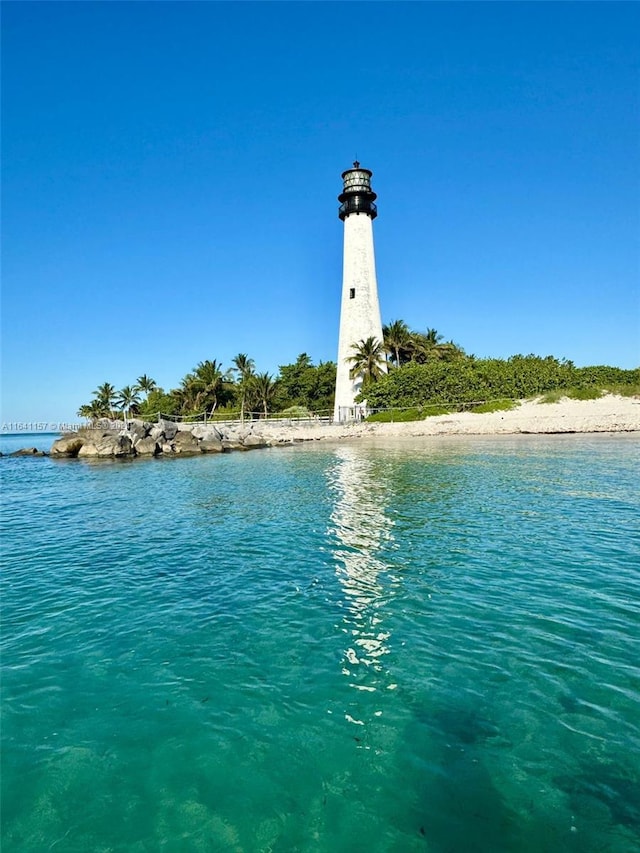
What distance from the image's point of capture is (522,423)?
140ft

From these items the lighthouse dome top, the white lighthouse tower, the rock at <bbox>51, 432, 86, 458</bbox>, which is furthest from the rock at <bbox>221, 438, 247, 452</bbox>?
the lighthouse dome top

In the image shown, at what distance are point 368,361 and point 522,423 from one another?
1845 cm

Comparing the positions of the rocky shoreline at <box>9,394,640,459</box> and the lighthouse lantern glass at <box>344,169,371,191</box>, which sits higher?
the lighthouse lantern glass at <box>344,169,371,191</box>

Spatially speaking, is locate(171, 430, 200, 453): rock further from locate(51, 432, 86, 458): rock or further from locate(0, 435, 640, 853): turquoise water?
locate(0, 435, 640, 853): turquoise water

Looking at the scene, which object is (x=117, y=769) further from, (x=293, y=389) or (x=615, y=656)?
(x=293, y=389)

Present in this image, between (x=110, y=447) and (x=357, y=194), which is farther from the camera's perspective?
(x=357, y=194)

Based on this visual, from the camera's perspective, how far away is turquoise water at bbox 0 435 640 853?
12.5ft

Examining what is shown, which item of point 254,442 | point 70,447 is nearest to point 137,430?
point 70,447

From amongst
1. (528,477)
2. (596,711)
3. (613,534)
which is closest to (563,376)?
(528,477)

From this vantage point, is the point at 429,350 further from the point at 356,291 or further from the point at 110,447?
the point at 110,447

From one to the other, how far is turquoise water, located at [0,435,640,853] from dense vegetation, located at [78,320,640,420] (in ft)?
126

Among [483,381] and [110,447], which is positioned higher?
[483,381]

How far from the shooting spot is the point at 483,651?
6172 millimetres

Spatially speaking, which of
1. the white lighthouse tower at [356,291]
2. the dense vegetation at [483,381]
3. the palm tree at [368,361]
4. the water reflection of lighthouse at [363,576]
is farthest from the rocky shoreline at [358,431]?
the water reflection of lighthouse at [363,576]
